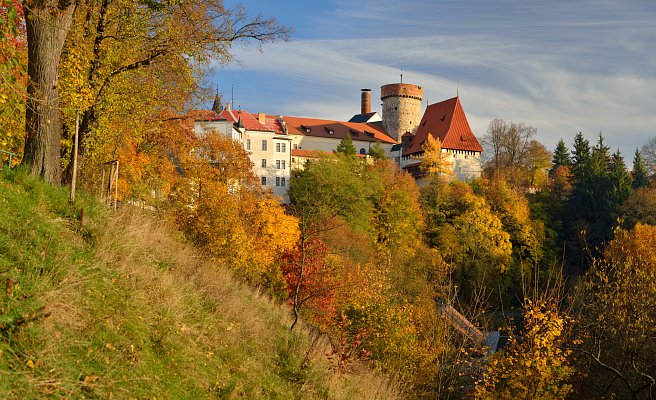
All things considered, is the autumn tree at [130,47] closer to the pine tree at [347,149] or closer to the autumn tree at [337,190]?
the autumn tree at [337,190]

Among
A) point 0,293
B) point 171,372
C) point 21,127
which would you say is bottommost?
point 171,372

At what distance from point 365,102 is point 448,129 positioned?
113 feet

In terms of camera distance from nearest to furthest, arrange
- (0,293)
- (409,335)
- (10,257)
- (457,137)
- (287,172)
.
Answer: (0,293) < (10,257) < (409,335) < (287,172) < (457,137)

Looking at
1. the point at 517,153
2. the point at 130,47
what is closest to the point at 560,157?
the point at 517,153

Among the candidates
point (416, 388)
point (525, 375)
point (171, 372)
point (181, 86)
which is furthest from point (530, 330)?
point (171, 372)

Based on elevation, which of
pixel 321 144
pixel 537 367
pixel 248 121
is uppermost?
pixel 248 121

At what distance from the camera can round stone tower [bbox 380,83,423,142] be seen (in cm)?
9375

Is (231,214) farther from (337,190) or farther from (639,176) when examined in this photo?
(639,176)

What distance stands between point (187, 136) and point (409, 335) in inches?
748

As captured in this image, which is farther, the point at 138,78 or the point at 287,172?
the point at 287,172

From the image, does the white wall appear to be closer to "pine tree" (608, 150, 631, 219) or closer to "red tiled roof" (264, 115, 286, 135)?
"red tiled roof" (264, 115, 286, 135)

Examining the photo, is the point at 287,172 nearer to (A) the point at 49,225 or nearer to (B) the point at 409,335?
(B) the point at 409,335

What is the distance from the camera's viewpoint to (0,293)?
5512mm

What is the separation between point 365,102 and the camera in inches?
4392
